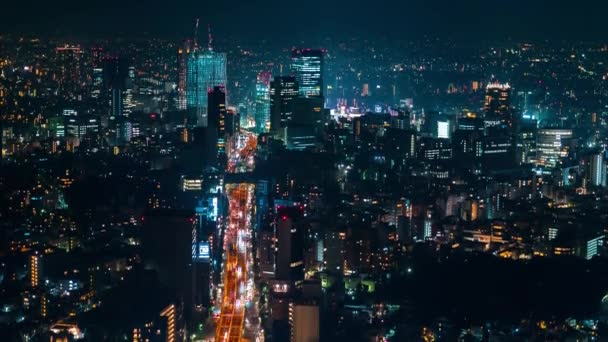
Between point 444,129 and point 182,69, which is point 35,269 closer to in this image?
point 182,69

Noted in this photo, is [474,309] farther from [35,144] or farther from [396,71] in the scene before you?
[396,71]

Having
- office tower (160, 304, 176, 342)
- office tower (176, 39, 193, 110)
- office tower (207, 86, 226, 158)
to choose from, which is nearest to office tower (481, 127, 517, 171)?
office tower (207, 86, 226, 158)

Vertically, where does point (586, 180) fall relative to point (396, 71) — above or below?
below

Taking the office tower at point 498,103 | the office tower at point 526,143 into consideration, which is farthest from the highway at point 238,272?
the office tower at point 498,103

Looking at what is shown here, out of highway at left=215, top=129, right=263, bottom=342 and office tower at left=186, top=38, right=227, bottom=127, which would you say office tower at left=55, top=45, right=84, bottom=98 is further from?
highway at left=215, top=129, right=263, bottom=342

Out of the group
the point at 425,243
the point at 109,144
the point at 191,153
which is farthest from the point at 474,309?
the point at 109,144
